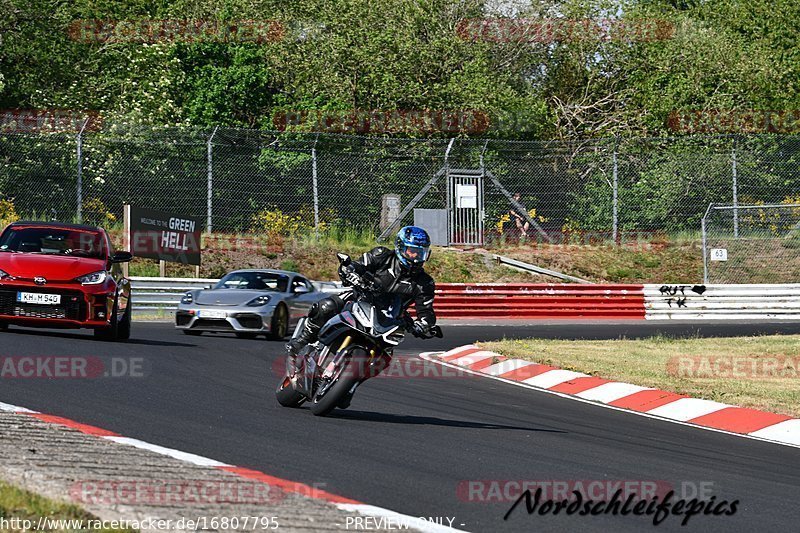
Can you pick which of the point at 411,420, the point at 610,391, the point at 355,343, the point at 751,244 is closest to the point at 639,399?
the point at 610,391

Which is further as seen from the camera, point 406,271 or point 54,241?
point 54,241

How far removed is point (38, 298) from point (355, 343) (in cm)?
687

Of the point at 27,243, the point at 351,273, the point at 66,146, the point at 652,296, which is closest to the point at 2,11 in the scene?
the point at 66,146

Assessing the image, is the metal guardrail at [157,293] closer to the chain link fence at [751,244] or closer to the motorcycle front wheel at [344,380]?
the chain link fence at [751,244]

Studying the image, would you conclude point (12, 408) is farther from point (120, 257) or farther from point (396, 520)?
point (120, 257)

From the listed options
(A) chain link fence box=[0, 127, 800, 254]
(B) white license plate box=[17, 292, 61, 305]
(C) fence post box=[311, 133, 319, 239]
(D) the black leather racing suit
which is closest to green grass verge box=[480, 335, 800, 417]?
(D) the black leather racing suit

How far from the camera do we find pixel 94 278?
15.9 meters

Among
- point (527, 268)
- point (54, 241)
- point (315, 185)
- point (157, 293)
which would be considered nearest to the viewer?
point (54, 241)

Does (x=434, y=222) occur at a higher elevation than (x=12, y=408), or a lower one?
higher

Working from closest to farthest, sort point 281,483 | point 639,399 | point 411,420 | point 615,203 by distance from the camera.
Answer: point 281,483, point 411,420, point 639,399, point 615,203

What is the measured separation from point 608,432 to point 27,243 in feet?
29.7

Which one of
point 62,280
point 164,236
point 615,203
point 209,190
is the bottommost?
point 62,280

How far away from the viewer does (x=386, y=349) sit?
996 centimetres

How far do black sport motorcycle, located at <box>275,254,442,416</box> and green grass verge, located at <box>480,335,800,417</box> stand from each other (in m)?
4.56
